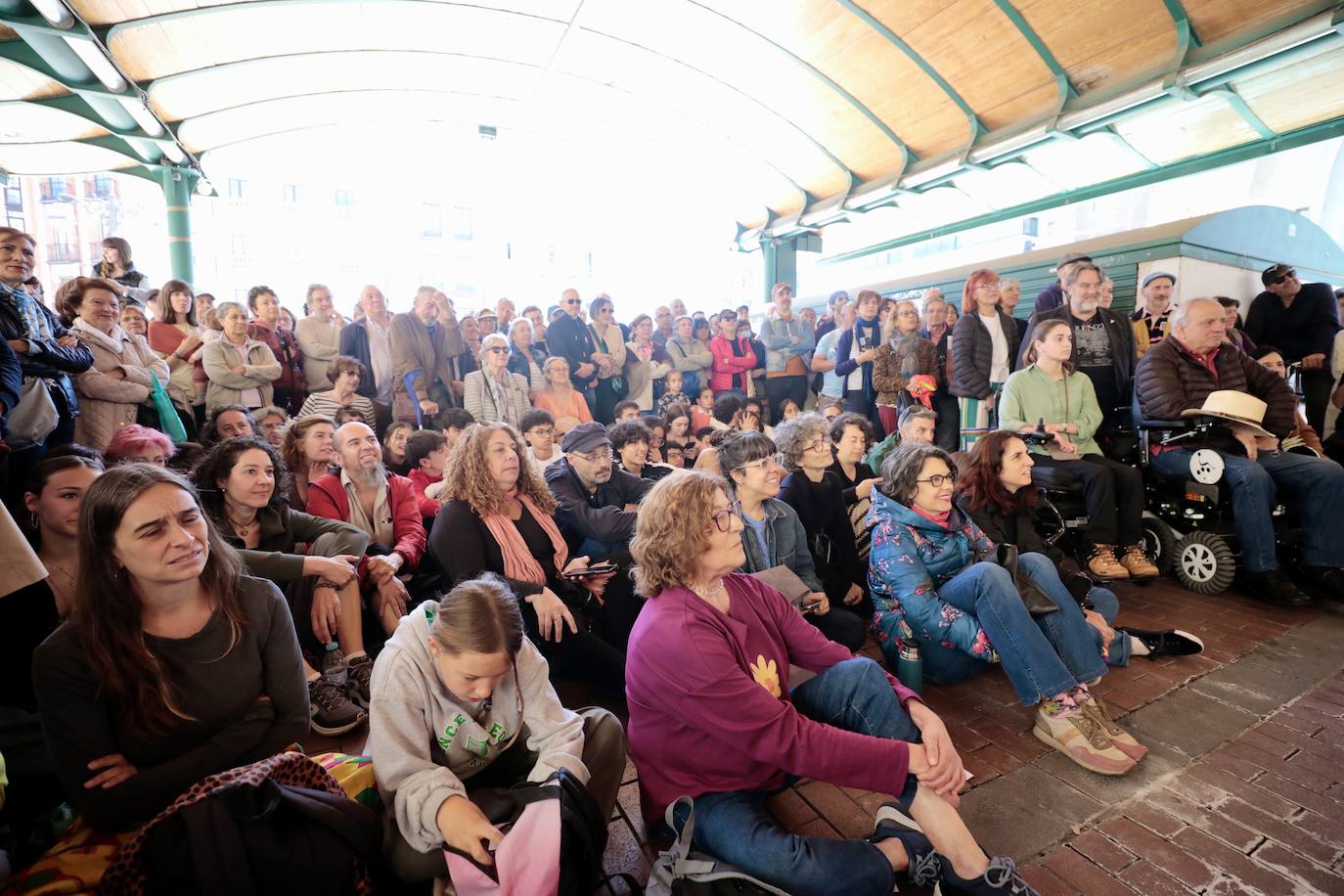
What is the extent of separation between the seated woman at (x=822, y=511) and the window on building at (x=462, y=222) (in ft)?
93.4

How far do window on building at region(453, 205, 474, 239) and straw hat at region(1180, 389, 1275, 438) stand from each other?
96.0 ft

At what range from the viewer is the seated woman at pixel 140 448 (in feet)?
10.2

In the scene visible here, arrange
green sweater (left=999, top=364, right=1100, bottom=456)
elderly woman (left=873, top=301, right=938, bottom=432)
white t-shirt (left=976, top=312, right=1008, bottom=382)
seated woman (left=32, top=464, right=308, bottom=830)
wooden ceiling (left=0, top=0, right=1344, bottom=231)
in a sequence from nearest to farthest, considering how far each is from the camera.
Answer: seated woman (left=32, top=464, right=308, bottom=830), green sweater (left=999, top=364, right=1100, bottom=456), white t-shirt (left=976, top=312, right=1008, bottom=382), elderly woman (left=873, top=301, right=938, bottom=432), wooden ceiling (left=0, top=0, right=1344, bottom=231)

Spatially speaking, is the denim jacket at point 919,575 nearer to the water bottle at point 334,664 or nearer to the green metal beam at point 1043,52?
the water bottle at point 334,664

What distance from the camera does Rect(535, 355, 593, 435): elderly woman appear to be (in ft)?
19.5

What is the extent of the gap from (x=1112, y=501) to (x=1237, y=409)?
991 mm

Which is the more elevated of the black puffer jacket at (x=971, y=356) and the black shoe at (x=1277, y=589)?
the black puffer jacket at (x=971, y=356)

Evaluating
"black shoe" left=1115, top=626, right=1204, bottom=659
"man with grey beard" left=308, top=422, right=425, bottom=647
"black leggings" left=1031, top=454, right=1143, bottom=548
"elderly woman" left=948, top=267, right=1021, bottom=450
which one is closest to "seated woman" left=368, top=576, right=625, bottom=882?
"man with grey beard" left=308, top=422, right=425, bottom=647

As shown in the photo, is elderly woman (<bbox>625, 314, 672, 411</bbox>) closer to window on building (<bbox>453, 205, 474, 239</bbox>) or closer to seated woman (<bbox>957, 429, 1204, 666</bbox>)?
seated woman (<bbox>957, 429, 1204, 666</bbox>)

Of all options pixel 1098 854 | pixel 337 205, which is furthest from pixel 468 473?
pixel 337 205

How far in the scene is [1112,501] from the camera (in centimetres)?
422

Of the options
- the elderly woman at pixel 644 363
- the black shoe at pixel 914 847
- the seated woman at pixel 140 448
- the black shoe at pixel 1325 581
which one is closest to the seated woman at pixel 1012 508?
the black shoe at pixel 1325 581

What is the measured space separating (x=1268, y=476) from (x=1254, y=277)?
3.52 m

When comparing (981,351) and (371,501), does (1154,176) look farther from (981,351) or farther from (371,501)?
(371,501)
